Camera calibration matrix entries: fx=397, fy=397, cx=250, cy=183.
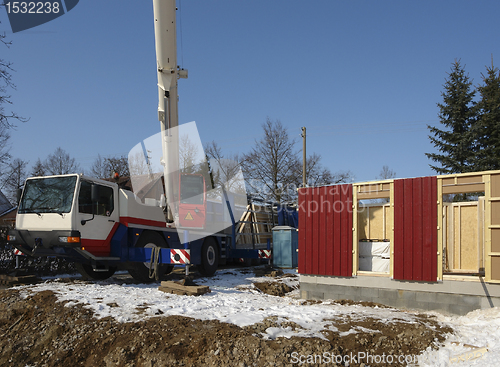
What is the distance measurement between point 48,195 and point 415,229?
804 cm

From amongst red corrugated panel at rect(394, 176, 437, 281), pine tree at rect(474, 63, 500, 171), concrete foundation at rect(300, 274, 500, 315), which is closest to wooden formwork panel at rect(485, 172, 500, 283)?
concrete foundation at rect(300, 274, 500, 315)

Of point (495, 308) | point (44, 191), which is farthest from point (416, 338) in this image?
point (44, 191)

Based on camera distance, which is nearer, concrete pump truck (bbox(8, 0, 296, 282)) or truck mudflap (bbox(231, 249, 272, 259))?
concrete pump truck (bbox(8, 0, 296, 282))

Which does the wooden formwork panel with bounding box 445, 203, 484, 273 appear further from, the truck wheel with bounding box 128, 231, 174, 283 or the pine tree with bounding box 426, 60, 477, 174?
the pine tree with bounding box 426, 60, 477, 174

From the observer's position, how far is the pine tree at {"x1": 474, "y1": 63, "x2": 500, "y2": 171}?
20.9 metres

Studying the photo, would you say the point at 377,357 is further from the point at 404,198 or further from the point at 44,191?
the point at 44,191

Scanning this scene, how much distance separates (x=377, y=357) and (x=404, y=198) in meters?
3.95

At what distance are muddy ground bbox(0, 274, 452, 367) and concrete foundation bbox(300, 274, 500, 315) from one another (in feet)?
3.74

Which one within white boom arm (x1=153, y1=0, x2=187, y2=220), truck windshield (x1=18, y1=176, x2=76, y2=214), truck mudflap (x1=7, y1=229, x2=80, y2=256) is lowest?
truck mudflap (x1=7, y1=229, x2=80, y2=256)

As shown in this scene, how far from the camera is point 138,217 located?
10.2 m

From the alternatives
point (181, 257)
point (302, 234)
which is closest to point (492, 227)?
point (302, 234)

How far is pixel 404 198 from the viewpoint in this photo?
26.6 ft

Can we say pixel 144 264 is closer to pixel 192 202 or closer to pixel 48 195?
pixel 192 202

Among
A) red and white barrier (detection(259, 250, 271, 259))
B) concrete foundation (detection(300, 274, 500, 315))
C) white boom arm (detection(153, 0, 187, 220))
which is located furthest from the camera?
red and white barrier (detection(259, 250, 271, 259))
